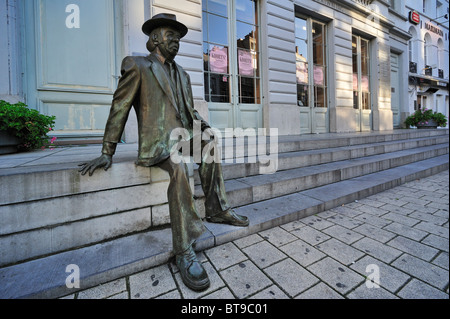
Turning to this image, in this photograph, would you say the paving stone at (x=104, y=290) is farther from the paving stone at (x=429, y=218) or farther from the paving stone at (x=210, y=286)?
the paving stone at (x=429, y=218)

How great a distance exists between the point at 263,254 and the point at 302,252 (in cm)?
38

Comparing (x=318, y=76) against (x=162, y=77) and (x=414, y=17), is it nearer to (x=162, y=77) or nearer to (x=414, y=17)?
(x=162, y=77)

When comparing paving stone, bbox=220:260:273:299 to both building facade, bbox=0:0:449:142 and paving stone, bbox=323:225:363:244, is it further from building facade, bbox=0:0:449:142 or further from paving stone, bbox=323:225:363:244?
building facade, bbox=0:0:449:142

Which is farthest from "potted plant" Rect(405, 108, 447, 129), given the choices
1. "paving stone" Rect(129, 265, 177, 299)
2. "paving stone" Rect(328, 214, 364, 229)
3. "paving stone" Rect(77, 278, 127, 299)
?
"paving stone" Rect(77, 278, 127, 299)

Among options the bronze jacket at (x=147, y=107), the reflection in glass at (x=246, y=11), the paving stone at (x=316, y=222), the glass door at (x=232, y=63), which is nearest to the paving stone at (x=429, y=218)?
the paving stone at (x=316, y=222)

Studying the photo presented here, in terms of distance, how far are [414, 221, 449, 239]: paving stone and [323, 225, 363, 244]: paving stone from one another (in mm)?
889

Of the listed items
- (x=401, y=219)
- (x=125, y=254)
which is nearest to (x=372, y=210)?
(x=401, y=219)

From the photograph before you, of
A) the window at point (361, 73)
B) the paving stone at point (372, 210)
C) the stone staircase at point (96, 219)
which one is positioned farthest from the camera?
the window at point (361, 73)

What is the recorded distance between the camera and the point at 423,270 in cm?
174

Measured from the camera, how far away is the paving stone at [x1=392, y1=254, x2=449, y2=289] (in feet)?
5.31

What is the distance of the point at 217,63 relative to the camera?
6.27 metres

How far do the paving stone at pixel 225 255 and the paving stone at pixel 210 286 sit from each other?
7cm

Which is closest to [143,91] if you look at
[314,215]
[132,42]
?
[314,215]

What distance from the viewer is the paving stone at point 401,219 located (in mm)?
2605
